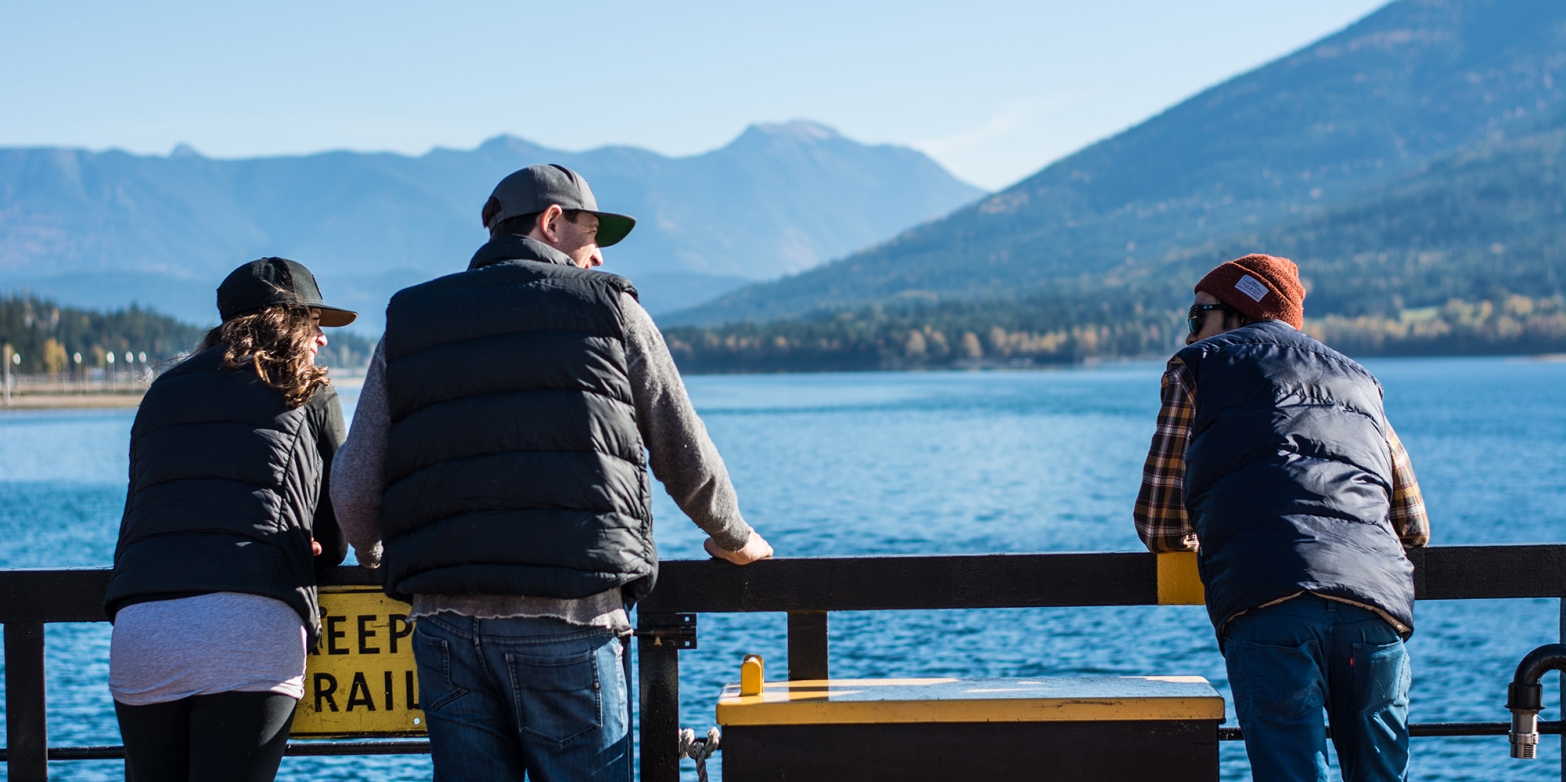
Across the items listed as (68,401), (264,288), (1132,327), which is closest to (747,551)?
(264,288)

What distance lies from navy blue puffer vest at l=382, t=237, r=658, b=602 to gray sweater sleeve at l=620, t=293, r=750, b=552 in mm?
43

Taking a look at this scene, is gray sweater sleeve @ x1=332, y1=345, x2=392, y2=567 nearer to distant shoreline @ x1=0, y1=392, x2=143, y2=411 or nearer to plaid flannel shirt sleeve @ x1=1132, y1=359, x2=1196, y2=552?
plaid flannel shirt sleeve @ x1=1132, y1=359, x2=1196, y2=552

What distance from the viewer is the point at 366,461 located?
2574 mm

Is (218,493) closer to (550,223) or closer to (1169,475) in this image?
(550,223)

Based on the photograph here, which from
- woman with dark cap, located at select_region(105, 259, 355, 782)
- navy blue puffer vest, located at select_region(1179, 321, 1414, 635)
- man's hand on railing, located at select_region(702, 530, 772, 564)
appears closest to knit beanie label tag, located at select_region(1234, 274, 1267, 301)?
navy blue puffer vest, located at select_region(1179, 321, 1414, 635)

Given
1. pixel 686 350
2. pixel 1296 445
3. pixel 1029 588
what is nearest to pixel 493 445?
pixel 1029 588

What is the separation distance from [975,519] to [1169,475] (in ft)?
109

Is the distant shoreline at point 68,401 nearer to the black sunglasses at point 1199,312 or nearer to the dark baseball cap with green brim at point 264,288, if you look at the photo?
the dark baseball cap with green brim at point 264,288

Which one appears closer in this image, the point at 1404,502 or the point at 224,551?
the point at 224,551

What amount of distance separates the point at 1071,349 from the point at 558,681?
16740cm

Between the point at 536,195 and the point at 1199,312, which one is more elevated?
the point at 536,195

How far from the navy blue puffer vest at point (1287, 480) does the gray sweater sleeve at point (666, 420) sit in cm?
101

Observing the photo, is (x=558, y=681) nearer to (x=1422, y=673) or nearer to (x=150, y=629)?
(x=150, y=629)

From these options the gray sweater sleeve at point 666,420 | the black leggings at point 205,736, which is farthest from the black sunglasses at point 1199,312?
the black leggings at point 205,736
